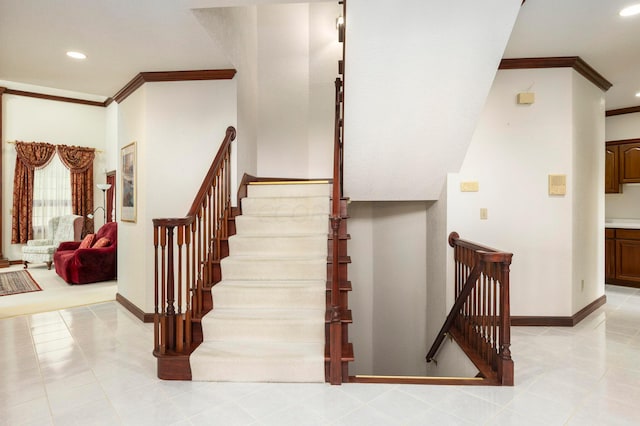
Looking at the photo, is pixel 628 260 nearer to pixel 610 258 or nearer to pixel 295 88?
pixel 610 258

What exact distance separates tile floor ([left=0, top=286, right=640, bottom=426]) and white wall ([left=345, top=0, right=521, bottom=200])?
1.99m

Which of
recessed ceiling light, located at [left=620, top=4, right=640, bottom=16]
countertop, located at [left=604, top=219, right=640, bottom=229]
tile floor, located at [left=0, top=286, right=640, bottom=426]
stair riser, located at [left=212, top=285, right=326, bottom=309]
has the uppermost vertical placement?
recessed ceiling light, located at [left=620, top=4, right=640, bottom=16]

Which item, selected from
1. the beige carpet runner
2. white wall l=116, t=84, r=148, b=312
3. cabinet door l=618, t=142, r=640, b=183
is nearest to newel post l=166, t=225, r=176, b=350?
the beige carpet runner

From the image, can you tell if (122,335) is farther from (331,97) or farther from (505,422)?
(331,97)

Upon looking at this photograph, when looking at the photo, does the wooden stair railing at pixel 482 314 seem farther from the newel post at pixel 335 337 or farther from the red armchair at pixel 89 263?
the red armchair at pixel 89 263

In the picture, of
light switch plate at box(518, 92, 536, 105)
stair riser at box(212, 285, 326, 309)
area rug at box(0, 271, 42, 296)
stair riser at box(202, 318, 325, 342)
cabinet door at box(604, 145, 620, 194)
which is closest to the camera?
stair riser at box(202, 318, 325, 342)

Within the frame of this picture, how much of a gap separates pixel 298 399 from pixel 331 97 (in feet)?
14.5

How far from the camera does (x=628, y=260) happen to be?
5.46 metres

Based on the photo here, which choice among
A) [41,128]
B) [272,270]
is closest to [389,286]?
[272,270]

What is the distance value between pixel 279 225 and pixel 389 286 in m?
1.99

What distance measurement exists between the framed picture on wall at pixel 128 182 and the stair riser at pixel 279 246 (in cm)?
156

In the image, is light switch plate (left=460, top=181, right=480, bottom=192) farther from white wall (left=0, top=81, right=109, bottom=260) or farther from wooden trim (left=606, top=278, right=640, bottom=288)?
white wall (left=0, top=81, right=109, bottom=260)

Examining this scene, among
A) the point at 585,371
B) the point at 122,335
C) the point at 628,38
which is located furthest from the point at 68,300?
the point at 628,38

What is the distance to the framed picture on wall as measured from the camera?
413 cm
